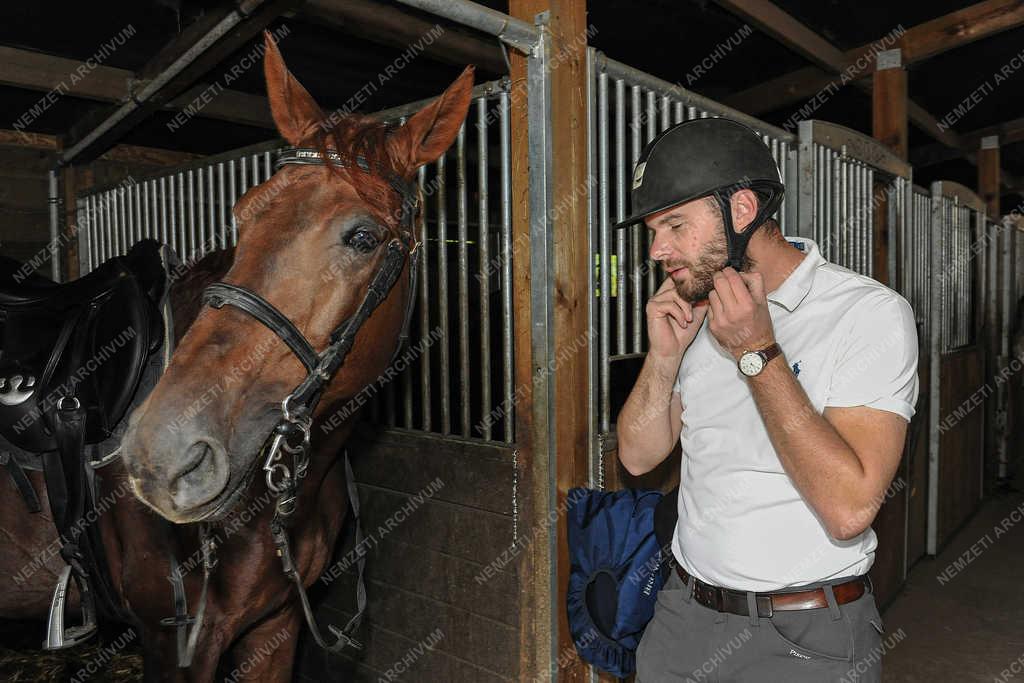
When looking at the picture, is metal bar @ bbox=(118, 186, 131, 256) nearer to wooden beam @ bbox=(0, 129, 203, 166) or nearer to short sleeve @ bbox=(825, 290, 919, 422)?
wooden beam @ bbox=(0, 129, 203, 166)

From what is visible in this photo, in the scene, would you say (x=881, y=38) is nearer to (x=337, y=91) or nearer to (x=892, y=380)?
(x=337, y=91)

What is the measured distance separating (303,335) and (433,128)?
2.04 ft

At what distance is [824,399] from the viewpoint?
126 cm

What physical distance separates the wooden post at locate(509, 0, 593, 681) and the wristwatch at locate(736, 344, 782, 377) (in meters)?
0.79

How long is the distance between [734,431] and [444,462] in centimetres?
105

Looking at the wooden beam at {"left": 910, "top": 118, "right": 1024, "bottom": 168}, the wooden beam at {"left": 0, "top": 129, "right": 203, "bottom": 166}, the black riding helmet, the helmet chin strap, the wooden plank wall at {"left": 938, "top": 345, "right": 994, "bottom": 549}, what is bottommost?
the wooden plank wall at {"left": 938, "top": 345, "right": 994, "bottom": 549}

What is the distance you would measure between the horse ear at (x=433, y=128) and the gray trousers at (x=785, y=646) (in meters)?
1.17

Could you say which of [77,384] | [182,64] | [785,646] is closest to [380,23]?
[182,64]

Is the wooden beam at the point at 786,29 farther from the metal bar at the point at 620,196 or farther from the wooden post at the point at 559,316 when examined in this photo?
the wooden post at the point at 559,316

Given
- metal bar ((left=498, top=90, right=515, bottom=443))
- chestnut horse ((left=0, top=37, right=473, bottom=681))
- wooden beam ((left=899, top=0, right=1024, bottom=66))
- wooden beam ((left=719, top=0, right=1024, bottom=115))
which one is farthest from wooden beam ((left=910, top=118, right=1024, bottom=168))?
chestnut horse ((left=0, top=37, right=473, bottom=681))

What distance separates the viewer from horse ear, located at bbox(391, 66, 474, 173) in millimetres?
1644

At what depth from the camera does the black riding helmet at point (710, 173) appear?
133 cm

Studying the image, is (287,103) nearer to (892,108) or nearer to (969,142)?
(892,108)

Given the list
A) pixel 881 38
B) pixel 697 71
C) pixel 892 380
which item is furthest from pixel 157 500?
pixel 881 38
